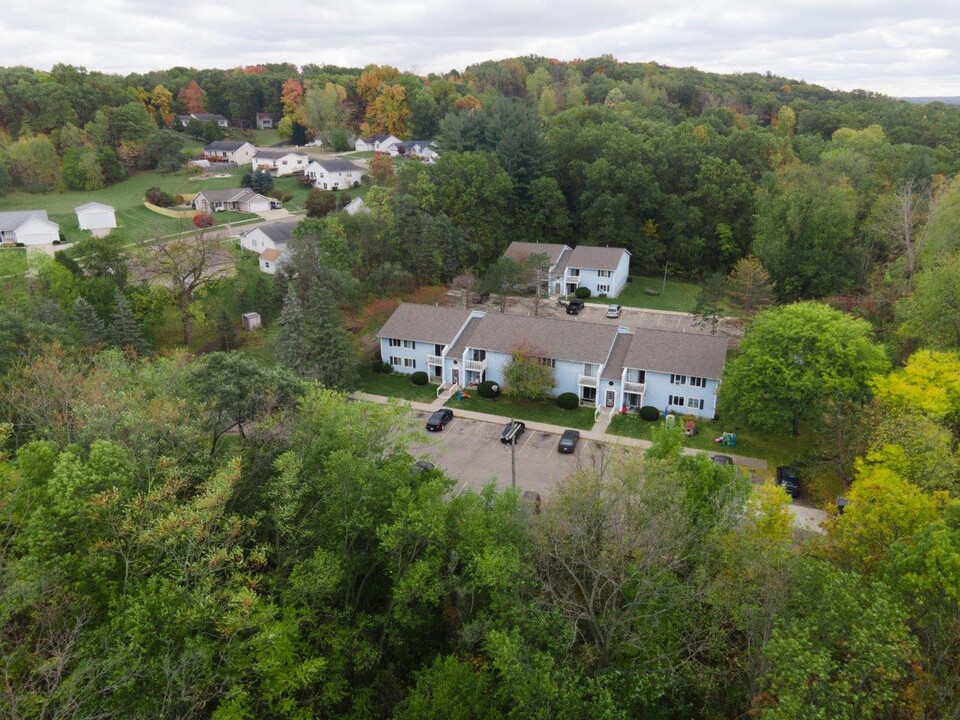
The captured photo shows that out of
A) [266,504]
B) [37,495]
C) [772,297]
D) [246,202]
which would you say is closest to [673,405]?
[772,297]

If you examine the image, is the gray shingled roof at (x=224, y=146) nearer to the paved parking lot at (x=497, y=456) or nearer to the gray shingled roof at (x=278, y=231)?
Answer: the gray shingled roof at (x=278, y=231)

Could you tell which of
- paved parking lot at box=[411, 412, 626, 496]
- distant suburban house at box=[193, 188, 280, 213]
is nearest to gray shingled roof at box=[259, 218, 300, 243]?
distant suburban house at box=[193, 188, 280, 213]

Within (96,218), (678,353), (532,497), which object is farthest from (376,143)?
(532,497)

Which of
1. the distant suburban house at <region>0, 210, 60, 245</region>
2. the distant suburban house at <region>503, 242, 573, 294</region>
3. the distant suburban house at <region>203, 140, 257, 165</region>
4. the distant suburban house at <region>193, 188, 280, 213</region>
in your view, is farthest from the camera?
the distant suburban house at <region>203, 140, 257, 165</region>

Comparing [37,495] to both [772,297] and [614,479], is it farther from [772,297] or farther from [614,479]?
[772,297]

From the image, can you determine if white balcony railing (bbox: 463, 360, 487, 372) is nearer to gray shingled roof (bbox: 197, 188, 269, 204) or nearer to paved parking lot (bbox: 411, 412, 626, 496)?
→ paved parking lot (bbox: 411, 412, 626, 496)

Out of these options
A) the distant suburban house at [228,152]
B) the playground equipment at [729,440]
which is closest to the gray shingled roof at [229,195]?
the distant suburban house at [228,152]
